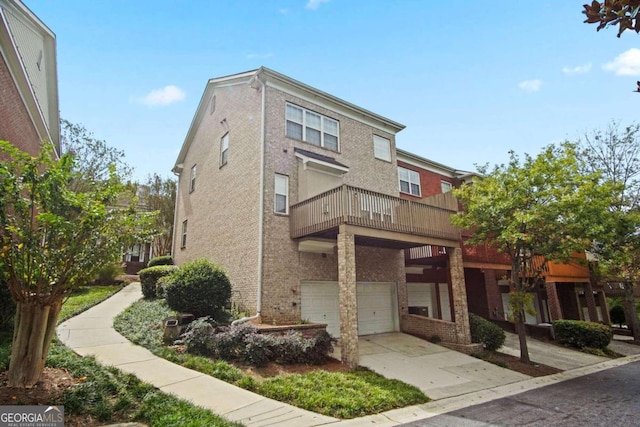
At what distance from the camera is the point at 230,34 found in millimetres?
9836

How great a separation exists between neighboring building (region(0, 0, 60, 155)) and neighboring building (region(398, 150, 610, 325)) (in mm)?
15743

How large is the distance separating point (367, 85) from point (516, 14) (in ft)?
19.8

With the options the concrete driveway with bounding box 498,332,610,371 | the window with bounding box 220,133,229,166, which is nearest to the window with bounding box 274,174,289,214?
the window with bounding box 220,133,229,166

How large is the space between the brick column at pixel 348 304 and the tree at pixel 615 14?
8.19 m

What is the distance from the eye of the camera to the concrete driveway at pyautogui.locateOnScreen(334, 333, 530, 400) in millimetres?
8875

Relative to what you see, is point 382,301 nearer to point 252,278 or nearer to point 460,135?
point 252,278

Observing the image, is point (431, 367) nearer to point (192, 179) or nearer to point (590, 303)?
point (192, 179)

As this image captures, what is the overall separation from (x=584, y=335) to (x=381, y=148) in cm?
1254

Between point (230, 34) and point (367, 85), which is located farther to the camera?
point (367, 85)

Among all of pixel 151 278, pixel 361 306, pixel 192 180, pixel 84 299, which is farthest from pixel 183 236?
pixel 361 306

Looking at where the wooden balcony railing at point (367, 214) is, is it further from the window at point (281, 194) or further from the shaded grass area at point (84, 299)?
the shaded grass area at point (84, 299)

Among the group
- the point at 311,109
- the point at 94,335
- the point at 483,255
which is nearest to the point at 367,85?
the point at 311,109

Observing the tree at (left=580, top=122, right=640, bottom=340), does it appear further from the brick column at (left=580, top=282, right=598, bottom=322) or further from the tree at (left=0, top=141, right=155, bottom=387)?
the tree at (left=0, top=141, right=155, bottom=387)

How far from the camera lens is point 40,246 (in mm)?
5684
